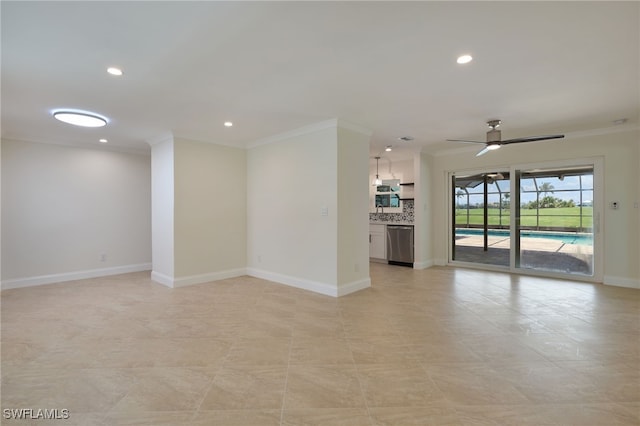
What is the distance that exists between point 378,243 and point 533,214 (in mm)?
3079

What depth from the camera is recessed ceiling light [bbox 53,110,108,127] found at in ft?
12.6

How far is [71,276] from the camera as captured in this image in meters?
5.48

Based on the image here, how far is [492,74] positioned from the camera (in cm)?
287

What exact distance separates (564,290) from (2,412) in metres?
6.29

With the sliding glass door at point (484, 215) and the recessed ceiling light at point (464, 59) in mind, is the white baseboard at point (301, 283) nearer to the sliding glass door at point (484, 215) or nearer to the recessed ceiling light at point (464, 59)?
the recessed ceiling light at point (464, 59)

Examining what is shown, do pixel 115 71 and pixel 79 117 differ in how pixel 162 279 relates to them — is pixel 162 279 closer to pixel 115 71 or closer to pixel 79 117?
pixel 79 117

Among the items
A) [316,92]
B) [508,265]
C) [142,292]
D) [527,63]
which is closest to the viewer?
[527,63]

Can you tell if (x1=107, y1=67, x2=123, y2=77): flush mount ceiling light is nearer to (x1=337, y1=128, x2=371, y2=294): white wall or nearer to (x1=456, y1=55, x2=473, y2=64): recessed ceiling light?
(x1=337, y1=128, x2=371, y2=294): white wall

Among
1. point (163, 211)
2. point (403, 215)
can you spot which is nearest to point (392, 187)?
point (403, 215)

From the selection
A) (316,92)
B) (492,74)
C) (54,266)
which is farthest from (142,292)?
(492,74)

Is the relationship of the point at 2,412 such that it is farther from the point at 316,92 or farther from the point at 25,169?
the point at 25,169

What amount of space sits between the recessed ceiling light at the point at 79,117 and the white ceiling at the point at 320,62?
150 millimetres

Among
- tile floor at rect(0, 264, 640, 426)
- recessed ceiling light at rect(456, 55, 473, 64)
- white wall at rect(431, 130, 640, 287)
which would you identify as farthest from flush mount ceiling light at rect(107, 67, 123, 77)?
white wall at rect(431, 130, 640, 287)

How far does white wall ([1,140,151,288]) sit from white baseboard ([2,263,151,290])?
0.01m
